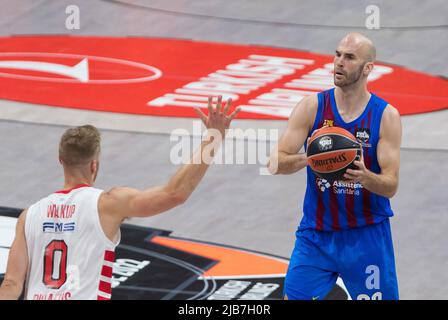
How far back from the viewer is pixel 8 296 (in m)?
5.12

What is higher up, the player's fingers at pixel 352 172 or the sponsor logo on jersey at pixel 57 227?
the player's fingers at pixel 352 172

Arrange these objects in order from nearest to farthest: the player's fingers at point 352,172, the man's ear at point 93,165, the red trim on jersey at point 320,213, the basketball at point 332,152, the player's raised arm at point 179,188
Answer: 1. the player's raised arm at point 179,188
2. the man's ear at point 93,165
3. the player's fingers at point 352,172
4. the basketball at point 332,152
5. the red trim on jersey at point 320,213

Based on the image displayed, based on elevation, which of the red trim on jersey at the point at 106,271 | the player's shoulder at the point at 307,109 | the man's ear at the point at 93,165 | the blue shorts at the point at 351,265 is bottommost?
the red trim on jersey at the point at 106,271

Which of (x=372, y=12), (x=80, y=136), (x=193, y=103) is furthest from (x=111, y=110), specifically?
(x=80, y=136)

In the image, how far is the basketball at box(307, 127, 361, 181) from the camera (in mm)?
6426

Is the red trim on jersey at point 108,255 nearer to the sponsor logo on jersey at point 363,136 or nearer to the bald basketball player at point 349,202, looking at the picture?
the bald basketball player at point 349,202

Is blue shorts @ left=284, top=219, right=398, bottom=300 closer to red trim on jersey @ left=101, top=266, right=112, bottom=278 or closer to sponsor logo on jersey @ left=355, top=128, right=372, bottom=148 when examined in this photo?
sponsor logo on jersey @ left=355, top=128, right=372, bottom=148

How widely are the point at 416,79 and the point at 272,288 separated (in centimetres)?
628

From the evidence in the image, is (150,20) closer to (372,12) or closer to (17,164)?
(372,12)

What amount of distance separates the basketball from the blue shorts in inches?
17.1

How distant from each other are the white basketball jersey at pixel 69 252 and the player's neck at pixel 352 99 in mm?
2107

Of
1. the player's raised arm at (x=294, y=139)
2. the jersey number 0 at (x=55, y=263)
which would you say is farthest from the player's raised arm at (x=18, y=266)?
the player's raised arm at (x=294, y=139)

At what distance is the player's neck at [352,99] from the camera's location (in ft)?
22.2

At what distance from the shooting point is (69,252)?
5.19 metres
